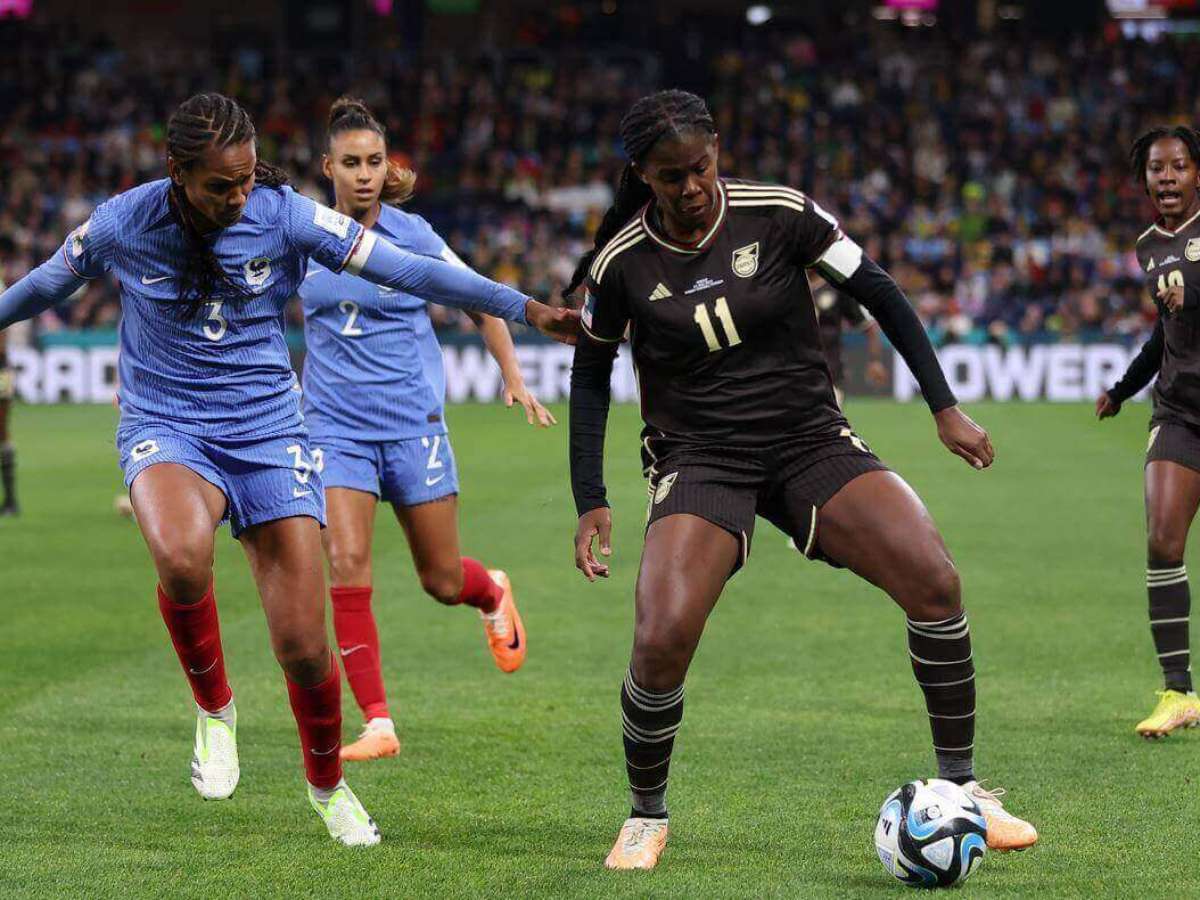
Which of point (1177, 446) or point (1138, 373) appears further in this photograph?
point (1138, 373)

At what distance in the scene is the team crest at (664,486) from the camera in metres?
5.52

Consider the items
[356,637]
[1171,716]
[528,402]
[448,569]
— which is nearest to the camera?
[528,402]

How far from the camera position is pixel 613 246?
17.9ft

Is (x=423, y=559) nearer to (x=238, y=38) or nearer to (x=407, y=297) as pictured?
(x=407, y=297)

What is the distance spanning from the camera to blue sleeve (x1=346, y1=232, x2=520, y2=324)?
5.61m

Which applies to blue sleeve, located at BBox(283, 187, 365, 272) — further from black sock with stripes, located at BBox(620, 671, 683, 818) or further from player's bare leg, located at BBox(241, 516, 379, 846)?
black sock with stripes, located at BBox(620, 671, 683, 818)

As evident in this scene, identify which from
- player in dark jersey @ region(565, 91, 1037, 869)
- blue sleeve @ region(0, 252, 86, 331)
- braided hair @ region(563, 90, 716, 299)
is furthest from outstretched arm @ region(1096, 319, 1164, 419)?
blue sleeve @ region(0, 252, 86, 331)

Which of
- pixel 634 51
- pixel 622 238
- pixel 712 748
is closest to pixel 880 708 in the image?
pixel 712 748

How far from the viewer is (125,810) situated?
6.23 meters

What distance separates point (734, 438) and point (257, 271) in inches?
61.2

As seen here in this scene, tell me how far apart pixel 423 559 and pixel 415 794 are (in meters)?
1.50

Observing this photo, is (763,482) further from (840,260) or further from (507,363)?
Result: (507,363)

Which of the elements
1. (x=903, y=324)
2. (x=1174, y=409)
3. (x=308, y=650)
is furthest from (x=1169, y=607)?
(x=308, y=650)

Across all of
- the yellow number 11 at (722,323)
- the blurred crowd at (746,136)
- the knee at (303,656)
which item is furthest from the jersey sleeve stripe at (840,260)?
the blurred crowd at (746,136)
